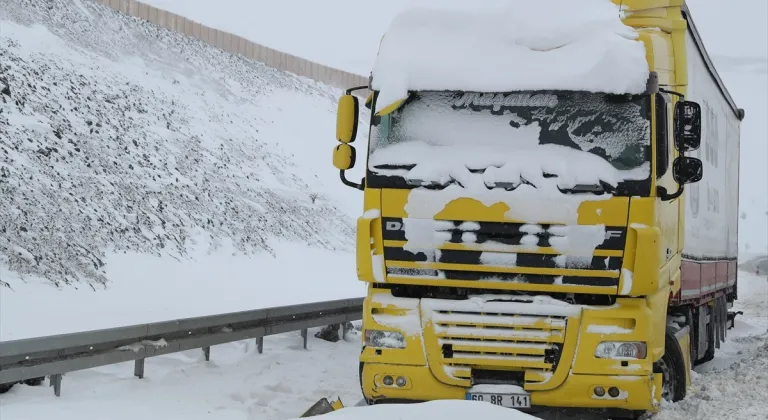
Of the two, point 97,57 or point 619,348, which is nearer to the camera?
point 619,348

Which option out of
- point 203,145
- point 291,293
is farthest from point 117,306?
point 203,145

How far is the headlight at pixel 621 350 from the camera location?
22.7ft

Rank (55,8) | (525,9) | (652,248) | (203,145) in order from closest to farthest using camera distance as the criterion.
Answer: (652,248) → (525,9) → (203,145) → (55,8)

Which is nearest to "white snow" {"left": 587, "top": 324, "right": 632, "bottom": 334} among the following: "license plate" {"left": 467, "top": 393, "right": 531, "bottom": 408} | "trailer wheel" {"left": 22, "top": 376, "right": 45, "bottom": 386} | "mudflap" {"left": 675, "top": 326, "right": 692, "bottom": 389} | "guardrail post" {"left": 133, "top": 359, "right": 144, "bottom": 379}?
"license plate" {"left": 467, "top": 393, "right": 531, "bottom": 408}

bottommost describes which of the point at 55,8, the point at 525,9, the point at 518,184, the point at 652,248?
the point at 652,248

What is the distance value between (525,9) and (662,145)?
175 centimetres

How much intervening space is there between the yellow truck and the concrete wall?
1315 inches

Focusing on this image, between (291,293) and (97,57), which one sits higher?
(97,57)

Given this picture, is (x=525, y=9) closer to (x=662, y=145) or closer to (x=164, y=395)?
(x=662, y=145)

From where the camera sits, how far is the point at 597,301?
716 cm

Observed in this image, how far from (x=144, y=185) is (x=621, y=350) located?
17.5 meters

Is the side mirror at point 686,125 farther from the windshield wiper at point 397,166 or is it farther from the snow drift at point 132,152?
the snow drift at point 132,152

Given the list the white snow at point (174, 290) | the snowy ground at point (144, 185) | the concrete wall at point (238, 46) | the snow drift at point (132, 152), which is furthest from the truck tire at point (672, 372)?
the concrete wall at point (238, 46)

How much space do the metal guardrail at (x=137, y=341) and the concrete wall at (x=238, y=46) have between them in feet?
99.6
